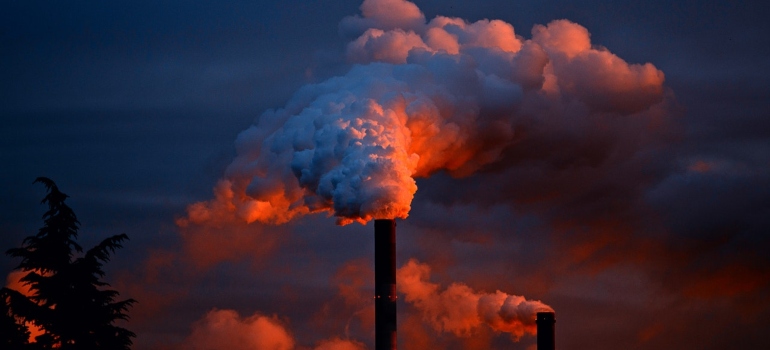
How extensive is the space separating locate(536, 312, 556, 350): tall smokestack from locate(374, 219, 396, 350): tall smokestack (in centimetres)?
1065

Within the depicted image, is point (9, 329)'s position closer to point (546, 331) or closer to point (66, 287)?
point (66, 287)

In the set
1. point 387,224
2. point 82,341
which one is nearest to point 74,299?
point 82,341

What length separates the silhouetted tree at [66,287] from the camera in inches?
1768

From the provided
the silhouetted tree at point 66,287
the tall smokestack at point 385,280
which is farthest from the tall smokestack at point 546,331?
the silhouetted tree at point 66,287

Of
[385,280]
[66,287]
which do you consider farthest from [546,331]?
[66,287]

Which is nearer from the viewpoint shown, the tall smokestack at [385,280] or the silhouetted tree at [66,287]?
the silhouetted tree at [66,287]

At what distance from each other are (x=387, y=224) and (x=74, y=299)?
32277 mm

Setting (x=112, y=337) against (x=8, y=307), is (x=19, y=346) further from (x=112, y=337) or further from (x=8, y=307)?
(x=112, y=337)

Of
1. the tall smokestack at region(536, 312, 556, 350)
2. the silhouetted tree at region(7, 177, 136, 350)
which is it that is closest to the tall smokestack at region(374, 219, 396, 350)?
the tall smokestack at region(536, 312, 556, 350)

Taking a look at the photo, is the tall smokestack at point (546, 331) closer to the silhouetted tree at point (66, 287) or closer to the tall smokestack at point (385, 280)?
the tall smokestack at point (385, 280)

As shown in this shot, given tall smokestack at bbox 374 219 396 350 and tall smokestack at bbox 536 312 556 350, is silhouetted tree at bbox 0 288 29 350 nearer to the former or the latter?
tall smokestack at bbox 374 219 396 350

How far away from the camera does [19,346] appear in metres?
42.6

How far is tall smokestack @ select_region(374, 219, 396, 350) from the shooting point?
7569 centimetres

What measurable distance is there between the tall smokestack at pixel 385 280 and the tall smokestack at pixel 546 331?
34.9 feet
